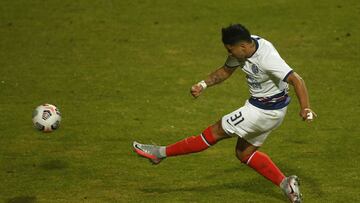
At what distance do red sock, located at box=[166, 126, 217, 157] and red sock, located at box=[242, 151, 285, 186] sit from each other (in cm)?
59

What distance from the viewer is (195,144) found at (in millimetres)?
10531

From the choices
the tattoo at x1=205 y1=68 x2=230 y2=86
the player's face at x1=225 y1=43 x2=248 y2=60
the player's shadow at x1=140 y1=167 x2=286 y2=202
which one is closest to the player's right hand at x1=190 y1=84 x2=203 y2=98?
the tattoo at x1=205 y1=68 x2=230 y2=86

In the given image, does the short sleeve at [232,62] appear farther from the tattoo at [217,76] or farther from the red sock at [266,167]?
the red sock at [266,167]

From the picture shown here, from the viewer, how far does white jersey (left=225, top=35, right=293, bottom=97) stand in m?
9.55

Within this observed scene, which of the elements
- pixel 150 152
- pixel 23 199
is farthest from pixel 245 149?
pixel 23 199

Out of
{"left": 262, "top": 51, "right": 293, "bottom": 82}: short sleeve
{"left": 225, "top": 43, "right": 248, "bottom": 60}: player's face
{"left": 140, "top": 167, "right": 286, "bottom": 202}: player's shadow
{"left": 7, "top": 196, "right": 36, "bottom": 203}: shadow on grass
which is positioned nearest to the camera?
{"left": 262, "top": 51, "right": 293, "bottom": 82}: short sleeve

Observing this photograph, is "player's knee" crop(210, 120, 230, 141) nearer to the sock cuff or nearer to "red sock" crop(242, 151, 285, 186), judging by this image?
the sock cuff

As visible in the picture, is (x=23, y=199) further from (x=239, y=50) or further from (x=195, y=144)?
(x=239, y=50)

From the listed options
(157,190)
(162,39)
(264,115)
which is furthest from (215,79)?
(162,39)

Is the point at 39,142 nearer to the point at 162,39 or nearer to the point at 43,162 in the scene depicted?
the point at 43,162

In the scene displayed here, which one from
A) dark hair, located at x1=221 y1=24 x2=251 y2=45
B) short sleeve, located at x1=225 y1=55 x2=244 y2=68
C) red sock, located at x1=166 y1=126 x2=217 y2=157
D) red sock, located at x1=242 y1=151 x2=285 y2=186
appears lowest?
red sock, located at x1=242 y1=151 x2=285 y2=186

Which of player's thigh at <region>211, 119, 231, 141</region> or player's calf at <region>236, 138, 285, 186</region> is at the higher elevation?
player's thigh at <region>211, 119, 231, 141</region>

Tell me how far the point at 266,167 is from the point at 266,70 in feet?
4.82

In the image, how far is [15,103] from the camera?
52.7 feet
